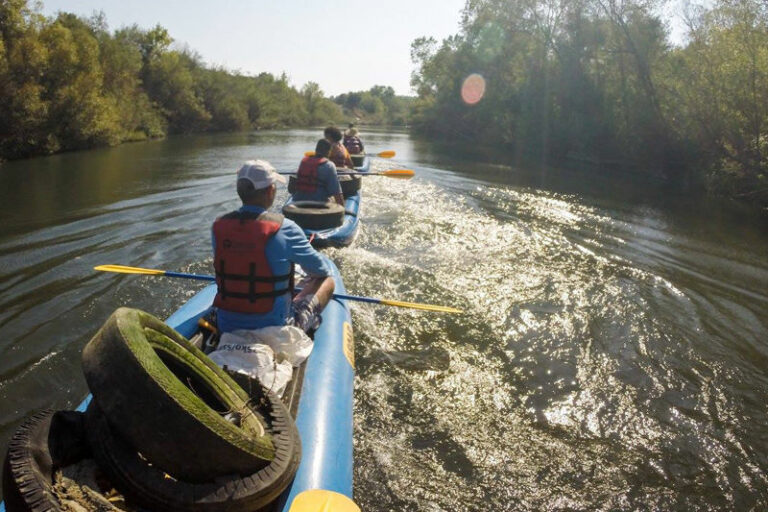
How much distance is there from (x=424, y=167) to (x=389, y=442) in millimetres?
13749

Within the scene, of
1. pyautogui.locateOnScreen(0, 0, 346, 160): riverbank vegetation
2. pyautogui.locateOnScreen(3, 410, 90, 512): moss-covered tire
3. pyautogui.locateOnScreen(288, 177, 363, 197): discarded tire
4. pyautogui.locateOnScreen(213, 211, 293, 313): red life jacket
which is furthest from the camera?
pyautogui.locateOnScreen(0, 0, 346, 160): riverbank vegetation

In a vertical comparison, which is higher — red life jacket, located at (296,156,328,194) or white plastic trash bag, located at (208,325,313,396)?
red life jacket, located at (296,156,328,194)

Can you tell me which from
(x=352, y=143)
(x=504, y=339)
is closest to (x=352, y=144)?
(x=352, y=143)

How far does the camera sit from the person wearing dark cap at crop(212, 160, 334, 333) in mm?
2760

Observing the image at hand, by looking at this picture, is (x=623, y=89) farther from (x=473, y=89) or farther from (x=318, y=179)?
(x=318, y=179)

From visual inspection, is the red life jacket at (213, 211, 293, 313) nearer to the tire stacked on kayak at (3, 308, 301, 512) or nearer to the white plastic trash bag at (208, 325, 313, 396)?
the white plastic trash bag at (208, 325, 313, 396)

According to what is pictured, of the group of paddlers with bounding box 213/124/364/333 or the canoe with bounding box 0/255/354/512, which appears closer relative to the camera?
the canoe with bounding box 0/255/354/512

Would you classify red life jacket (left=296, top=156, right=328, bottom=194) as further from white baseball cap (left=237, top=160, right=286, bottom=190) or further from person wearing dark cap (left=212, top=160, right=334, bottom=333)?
white baseball cap (left=237, top=160, right=286, bottom=190)

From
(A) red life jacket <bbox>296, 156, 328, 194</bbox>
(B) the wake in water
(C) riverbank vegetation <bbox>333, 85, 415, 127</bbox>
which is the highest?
(C) riverbank vegetation <bbox>333, 85, 415, 127</bbox>

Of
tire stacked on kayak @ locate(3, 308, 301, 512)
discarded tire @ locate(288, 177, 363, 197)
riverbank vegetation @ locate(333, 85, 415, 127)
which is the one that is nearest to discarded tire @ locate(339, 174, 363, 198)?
discarded tire @ locate(288, 177, 363, 197)

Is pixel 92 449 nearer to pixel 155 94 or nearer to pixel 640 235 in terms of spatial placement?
pixel 640 235

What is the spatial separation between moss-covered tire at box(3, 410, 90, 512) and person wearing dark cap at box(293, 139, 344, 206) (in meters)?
5.42

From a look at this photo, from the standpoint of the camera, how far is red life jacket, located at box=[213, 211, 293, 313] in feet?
9.04

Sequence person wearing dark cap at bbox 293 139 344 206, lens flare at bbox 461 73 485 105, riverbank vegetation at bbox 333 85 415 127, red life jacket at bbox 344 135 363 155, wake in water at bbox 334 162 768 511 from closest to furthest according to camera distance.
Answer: wake in water at bbox 334 162 768 511 → person wearing dark cap at bbox 293 139 344 206 → red life jacket at bbox 344 135 363 155 → lens flare at bbox 461 73 485 105 → riverbank vegetation at bbox 333 85 415 127
